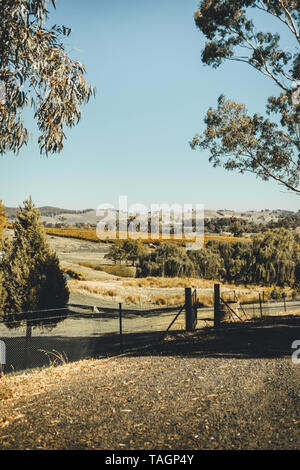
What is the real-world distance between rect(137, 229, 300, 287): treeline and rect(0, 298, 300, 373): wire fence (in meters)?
15.6

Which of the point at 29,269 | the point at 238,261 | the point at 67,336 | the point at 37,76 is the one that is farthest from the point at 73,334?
the point at 238,261

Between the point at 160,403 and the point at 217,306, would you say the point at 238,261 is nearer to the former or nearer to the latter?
the point at 217,306

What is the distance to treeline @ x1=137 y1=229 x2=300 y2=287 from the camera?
40188mm

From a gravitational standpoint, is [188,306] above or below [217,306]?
above

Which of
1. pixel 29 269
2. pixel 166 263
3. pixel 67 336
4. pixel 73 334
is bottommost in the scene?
pixel 73 334

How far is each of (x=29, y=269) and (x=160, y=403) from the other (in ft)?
A: 30.0

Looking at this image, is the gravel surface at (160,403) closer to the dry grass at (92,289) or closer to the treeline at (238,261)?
the dry grass at (92,289)

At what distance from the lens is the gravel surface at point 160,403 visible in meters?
4.54

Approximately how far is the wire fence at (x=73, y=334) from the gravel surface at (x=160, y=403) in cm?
171

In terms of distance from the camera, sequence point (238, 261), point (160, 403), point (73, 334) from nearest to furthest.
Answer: point (160, 403)
point (73, 334)
point (238, 261)

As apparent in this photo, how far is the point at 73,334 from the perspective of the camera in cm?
1728

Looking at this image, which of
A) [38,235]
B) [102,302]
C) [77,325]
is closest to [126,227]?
[102,302]

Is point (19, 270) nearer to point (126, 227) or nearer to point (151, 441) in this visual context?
point (151, 441)

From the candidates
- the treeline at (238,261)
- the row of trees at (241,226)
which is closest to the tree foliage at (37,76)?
the treeline at (238,261)
